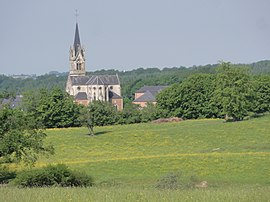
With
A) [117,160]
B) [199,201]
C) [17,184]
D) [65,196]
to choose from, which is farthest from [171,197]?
[117,160]

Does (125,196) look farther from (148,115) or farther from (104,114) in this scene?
(148,115)

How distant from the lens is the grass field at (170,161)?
1972 centimetres

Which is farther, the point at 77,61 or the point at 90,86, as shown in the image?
the point at 77,61

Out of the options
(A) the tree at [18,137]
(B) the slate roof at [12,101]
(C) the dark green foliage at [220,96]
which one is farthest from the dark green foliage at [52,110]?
(A) the tree at [18,137]

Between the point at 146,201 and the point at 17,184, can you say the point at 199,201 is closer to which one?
the point at 146,201

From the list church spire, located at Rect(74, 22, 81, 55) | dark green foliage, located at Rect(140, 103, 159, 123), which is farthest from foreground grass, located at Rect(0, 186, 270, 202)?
church spire, located at Rect(74, 22, 81, 55)

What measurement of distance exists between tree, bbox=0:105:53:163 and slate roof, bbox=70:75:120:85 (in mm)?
106764

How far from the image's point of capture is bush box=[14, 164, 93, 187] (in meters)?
28.1

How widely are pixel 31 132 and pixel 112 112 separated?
5921 cm

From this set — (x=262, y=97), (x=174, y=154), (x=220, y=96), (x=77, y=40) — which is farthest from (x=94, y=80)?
(x=174, y=154)

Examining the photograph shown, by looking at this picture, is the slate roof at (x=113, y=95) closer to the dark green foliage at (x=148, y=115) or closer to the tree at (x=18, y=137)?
the dark green foliage at (x=148, y=115)

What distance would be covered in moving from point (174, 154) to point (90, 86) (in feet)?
319

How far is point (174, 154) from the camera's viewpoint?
155ft

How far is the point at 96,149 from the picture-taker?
183 ft
